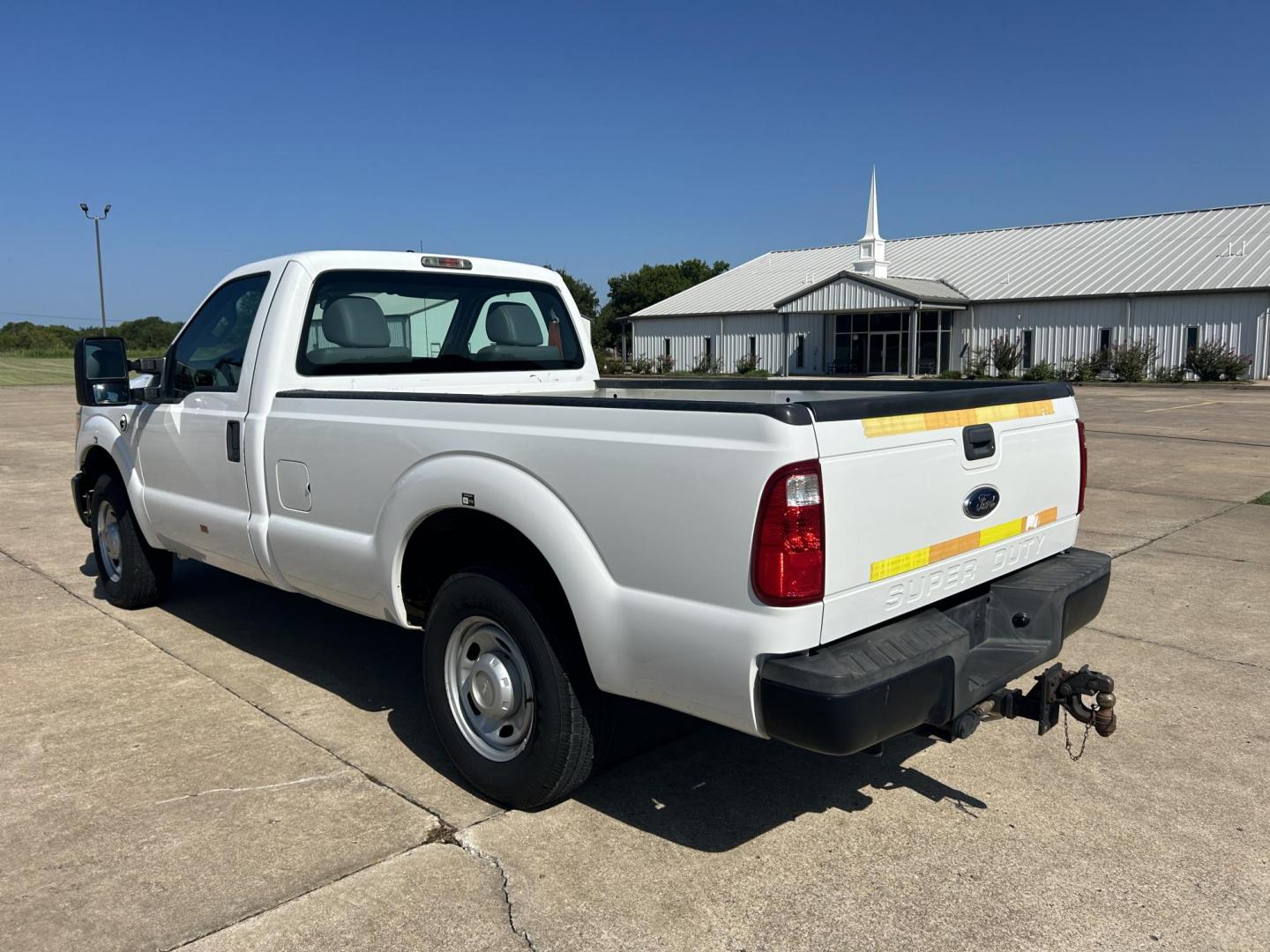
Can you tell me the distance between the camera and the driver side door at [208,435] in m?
4.77

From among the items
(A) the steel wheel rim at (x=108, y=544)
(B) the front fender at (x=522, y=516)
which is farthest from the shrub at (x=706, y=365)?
(B) the front fender at (x=522, y=516)

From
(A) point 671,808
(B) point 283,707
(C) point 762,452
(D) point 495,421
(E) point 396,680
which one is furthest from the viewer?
(E) point 396,680

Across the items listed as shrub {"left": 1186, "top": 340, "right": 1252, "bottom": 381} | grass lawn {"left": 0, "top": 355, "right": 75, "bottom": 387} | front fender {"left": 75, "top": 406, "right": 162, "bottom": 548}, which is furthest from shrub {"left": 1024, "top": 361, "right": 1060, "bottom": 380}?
front fender {"left": 75, "top": 406, "right": 162, "bottom": 548}

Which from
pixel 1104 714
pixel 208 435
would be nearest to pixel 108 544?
pixel 208 435

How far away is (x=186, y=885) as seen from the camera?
318 centimetres

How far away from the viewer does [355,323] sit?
482cm

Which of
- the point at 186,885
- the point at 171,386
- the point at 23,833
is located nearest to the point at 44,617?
the point at 171,386

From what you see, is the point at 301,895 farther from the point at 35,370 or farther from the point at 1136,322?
the point at 35,370

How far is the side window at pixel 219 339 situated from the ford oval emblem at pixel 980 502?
3.38m

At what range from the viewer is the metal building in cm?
3681

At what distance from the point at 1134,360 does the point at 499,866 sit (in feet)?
128

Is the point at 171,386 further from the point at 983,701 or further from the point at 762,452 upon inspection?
the point at 983,701

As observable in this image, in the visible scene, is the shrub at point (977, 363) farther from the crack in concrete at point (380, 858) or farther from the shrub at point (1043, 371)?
the crack in concrete at point (380, 858)

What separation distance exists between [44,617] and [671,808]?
4.52m
